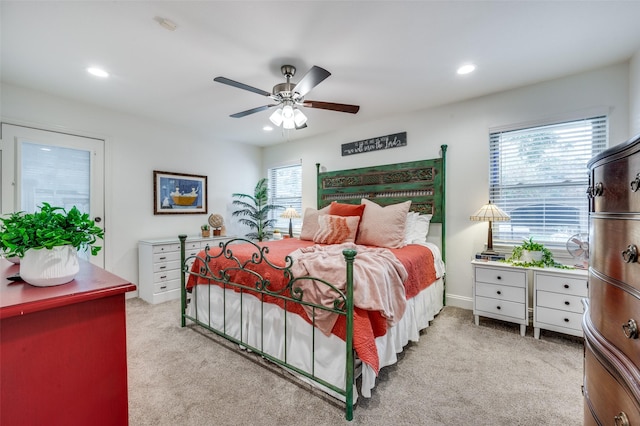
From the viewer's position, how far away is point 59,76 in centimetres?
264

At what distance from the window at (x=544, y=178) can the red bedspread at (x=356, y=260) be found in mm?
1080

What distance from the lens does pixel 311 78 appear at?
2.01m

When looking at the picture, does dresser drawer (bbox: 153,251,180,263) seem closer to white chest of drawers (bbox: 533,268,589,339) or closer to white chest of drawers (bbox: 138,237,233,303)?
white chest of drawers (bbox: 138,237,233,303)

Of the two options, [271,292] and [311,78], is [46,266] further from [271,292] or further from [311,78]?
[311,78]

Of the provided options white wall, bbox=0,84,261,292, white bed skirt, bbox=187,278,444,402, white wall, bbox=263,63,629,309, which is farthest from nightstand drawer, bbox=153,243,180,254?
white wall, bbox=263,63,629,309

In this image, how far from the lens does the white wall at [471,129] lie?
8.02 feet

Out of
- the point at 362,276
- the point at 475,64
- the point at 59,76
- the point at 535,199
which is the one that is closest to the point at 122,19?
the point at 59,76

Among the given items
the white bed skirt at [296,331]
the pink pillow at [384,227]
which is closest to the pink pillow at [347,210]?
the pink pillow at [384,227]

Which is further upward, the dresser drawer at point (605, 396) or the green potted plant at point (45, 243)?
the green potted plant at point (45, 243)

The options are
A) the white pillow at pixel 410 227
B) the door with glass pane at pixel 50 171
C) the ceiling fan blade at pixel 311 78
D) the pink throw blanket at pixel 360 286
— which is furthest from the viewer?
the white pillow at pixel 410 227

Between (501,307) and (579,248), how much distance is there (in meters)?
0.86

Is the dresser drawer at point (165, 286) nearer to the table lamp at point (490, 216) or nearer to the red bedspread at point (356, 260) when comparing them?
the red bedspread at point (356, 260)

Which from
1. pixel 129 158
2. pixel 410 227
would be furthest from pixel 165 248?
pixel 410 227

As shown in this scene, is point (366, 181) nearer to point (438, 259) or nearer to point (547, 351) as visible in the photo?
point (438, 259)
